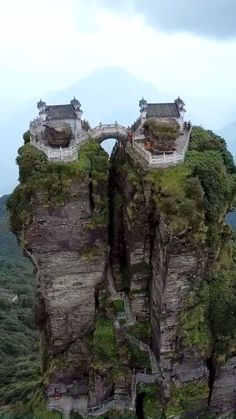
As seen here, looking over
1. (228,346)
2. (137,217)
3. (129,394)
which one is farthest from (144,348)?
(137,217)

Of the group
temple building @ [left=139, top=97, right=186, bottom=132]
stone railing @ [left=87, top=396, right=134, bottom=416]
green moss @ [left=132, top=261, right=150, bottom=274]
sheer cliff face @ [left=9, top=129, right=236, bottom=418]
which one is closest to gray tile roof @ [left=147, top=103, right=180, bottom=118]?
temple building @ [left=139, top=97, right=186, bottom=132]

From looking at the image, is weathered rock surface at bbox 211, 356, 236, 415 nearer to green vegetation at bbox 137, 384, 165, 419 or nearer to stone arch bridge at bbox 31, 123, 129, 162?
green vegetation at bbox 137, 384, 165, 419

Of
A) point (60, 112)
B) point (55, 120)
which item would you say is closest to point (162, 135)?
point (55, 120)

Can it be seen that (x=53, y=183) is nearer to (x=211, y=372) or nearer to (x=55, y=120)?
(x=55, y=120)

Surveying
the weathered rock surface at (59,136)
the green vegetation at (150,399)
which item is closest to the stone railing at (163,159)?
the weathered rock surface at (59,136)

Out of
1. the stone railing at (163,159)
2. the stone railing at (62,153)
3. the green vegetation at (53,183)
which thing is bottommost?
the green vegetation at (53,183)

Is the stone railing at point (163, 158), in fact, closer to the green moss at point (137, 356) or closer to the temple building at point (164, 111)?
the temple building at point (164, 111)

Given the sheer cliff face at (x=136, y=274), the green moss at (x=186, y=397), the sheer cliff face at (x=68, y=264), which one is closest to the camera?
the sheer cliff face at (x=136, y=274)

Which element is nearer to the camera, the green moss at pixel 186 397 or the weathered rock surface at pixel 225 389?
the green moss at pixel 186 397
